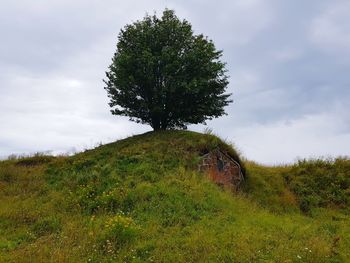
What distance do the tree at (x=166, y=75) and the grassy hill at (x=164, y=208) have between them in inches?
68.6

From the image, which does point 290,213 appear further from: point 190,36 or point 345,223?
point 190,36

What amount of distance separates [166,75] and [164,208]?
9.43m

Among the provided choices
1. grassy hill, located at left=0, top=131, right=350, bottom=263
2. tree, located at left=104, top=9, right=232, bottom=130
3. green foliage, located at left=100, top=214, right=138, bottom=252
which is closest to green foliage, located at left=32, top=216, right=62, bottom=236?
grassy hill, located at left=0, top=131, right=350, bottom=263

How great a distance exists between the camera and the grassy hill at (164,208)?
12.4 meters

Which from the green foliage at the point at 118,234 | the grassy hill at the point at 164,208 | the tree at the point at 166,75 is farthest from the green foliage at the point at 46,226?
the tree at the point at 166,75

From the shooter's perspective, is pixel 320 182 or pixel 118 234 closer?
pixel 118 234

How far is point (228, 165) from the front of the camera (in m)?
21.6

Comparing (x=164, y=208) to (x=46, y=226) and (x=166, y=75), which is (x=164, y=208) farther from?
(x=166, y=75)

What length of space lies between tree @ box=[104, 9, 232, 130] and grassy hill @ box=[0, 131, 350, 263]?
5.72 ft

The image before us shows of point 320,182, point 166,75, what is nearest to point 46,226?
point 166,75

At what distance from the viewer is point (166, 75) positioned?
74.8ft

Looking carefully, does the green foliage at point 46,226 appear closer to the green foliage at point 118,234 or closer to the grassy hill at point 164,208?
the grassy hill at point 164,208

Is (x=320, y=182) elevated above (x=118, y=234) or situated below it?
above

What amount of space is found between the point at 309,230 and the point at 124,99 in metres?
13.2
